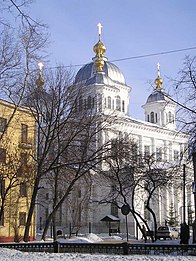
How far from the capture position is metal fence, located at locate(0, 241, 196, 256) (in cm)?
1681

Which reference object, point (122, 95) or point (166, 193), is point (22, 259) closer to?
point (166, 193)

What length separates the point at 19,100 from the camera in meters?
23.7

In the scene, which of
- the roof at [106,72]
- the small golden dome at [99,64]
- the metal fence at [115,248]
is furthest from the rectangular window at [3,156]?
the roof at [106,72]

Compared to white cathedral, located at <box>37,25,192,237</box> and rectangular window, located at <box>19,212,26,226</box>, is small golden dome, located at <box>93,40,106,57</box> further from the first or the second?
rectangular window, located at <box>19,212,26,226</box>

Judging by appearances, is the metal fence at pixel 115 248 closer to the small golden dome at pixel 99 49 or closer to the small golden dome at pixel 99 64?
the small golden dome at pixel 99 64

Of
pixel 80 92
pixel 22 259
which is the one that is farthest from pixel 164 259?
pixel 80 92

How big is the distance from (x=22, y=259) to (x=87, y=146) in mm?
11320

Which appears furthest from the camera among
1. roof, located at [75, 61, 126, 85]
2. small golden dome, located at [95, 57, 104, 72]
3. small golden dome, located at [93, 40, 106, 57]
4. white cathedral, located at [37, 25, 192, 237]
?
roof, located at [75, 61, 126, 85]

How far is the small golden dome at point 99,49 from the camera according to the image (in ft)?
235

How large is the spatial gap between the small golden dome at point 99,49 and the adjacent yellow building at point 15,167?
3748cm

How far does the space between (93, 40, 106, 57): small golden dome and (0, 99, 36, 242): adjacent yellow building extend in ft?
123

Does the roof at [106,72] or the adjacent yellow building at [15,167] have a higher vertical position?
the roof at [106,72]

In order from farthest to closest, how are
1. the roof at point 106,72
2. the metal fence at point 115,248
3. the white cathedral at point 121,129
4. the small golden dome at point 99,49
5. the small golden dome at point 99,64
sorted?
the roof at point 106,72 < the small golden dome at point 99,49 < the small golden dome at point 99,64 < the white cathedral at point 121,129 < the metal fence at point 115,248

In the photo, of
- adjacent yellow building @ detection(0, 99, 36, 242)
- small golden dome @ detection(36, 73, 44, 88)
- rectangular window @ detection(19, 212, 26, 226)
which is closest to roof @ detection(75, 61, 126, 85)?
rectangular window @ detection(19, 212, 26, 226)
